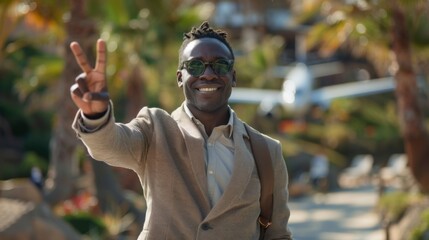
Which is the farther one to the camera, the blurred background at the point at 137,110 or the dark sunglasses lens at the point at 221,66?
the blurred background at the point at 137,110

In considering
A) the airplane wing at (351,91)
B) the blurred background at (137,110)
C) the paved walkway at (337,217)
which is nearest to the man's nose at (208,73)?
the blurred background at (137,110)

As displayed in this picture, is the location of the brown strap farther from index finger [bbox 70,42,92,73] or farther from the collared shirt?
index finger [bbox 70,42,92,73]

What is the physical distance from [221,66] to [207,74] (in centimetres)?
6

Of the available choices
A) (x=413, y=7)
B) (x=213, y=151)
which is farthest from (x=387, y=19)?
(x=213, y=151)

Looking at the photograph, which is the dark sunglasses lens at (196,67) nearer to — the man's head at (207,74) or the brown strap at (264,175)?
the man's head at (207,74)

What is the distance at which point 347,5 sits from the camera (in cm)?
1538

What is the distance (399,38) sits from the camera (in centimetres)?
1476

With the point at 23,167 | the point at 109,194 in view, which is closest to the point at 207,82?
the point at 109,194

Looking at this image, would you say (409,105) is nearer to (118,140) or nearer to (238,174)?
(238,174)

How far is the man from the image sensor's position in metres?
3.16

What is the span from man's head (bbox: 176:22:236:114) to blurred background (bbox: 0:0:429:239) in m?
2.17

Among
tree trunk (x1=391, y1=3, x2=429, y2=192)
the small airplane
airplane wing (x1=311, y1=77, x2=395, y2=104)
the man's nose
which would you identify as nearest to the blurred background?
tree trunk (x1=391, y1=3, x2=429, y2=192)

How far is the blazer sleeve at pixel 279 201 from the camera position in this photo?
3.37m

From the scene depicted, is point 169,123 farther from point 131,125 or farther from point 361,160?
point 361,160
